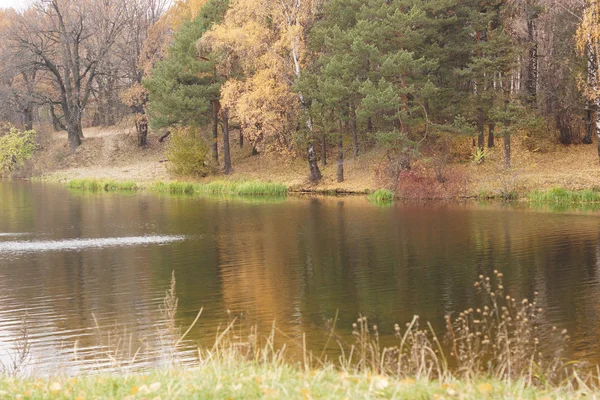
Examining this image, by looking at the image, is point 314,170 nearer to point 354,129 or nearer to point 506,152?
point 354,129

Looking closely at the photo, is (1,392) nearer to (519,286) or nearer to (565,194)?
(519,286)

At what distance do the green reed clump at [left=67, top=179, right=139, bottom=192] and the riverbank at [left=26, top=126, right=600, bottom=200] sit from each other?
1.09 meters

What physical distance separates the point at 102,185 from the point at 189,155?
611 centimetres

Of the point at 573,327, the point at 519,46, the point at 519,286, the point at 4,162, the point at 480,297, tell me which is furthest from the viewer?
the point at 4,162

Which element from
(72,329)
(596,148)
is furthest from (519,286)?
(596,148)

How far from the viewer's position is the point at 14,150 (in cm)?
5331

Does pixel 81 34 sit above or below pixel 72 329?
above

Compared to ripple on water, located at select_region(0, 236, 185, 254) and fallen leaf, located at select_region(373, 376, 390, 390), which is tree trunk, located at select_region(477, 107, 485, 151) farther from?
fallen leaf, located at select_region(373, 376, 390, 390)

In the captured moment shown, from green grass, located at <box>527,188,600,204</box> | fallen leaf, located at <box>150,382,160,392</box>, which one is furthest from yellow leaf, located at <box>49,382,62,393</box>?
green grass, located at <box>527,188,600,204</box>

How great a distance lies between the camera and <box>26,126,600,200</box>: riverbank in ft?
107

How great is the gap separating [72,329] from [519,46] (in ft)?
89.7

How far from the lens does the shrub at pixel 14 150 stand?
175ft

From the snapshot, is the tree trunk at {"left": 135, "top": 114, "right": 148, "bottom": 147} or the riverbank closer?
the riverbank

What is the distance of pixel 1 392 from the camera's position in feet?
19.2
